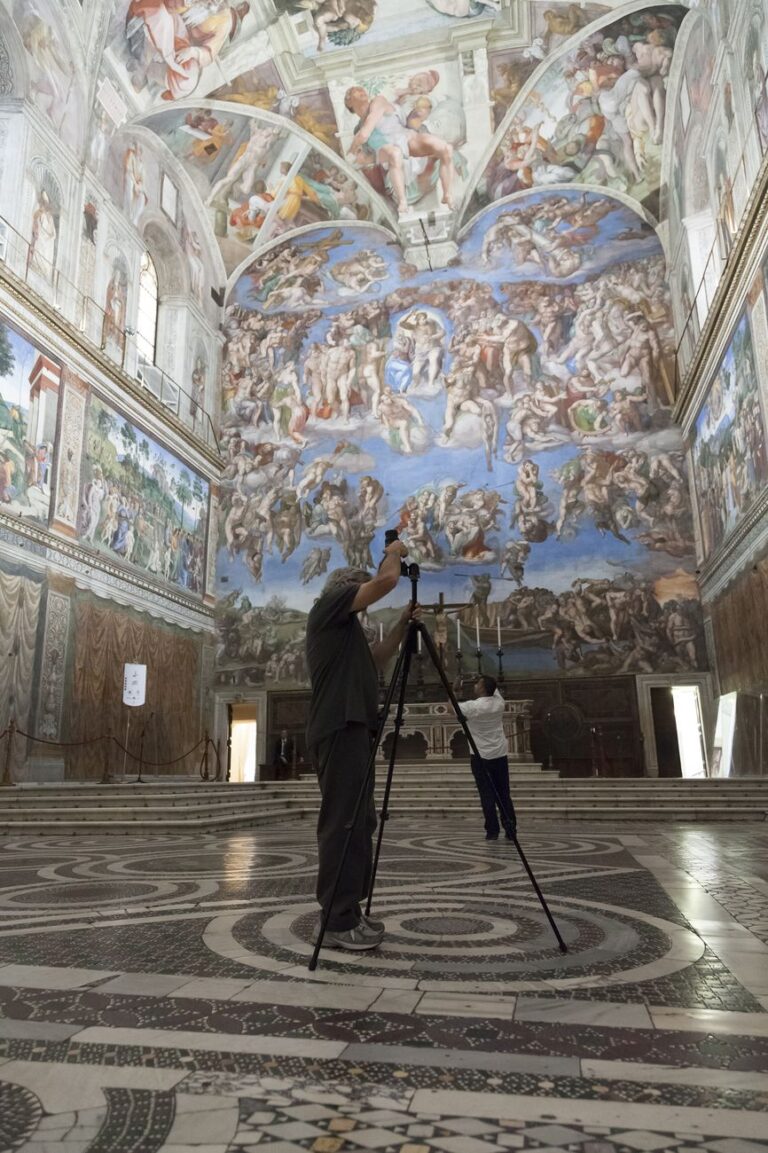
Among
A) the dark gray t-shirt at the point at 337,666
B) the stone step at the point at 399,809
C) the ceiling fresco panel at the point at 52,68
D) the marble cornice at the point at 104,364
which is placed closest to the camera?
the dark gray t-shirt at the point at 337,666

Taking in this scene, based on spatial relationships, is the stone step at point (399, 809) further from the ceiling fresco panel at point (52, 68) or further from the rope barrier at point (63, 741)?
the ceiling fresco panel at point (52, 68)

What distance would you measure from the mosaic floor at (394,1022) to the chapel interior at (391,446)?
0.28 ft

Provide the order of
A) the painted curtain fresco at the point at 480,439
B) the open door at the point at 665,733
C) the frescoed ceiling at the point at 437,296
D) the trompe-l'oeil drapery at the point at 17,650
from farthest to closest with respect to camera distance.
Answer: the painted curtain fresco at the point at 480,439 → the frescoed ceiling at the point at 437,296 → the open door at the point at 665,733 → the trompe-l'oeil drapery at the point at 17,650

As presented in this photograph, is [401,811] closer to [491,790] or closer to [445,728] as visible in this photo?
[491,790]

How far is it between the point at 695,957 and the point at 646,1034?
36.6 inches

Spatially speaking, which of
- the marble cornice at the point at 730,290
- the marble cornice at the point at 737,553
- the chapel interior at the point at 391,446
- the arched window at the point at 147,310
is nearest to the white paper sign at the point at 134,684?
the chapel interior at the point at 391,446

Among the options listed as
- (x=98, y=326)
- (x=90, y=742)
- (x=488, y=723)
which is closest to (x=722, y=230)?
(x=98, y=326)

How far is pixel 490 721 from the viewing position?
6977 mm

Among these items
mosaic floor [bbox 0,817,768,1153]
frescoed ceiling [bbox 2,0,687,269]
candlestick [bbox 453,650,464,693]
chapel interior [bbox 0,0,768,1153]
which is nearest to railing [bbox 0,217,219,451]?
chapel interior [bbox 0,0,768,1153]

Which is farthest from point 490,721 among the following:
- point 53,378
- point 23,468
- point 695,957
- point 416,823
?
point 53,378

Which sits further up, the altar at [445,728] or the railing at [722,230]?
the railing at [722,230]

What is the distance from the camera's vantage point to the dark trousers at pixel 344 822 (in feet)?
9.87

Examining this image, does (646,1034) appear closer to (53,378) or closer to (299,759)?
(53,378)

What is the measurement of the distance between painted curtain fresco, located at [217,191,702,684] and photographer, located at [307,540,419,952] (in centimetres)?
1632
